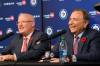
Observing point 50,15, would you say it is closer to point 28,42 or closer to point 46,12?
point 46,12

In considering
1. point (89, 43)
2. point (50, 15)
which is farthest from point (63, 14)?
point (89, 43)

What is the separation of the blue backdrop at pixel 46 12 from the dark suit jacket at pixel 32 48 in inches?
27.9

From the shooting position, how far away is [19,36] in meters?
4.32

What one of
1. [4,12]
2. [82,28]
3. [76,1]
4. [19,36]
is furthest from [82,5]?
[4,12]

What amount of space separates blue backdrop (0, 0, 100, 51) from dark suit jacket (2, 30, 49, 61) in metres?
0.71

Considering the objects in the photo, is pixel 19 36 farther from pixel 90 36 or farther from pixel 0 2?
pixel 0 2

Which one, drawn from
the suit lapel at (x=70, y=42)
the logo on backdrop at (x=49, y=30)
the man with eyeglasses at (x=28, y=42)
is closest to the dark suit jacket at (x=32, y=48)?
the man with eyeglasses at (x=28, y=42)

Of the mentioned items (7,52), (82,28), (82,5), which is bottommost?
(7,52)

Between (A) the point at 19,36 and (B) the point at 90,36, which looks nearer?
(B) the point at 90,36

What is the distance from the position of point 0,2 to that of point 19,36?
1.42 m

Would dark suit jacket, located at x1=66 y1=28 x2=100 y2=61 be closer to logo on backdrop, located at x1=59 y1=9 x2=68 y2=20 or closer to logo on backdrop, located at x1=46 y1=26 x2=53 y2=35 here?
logo on backdrop, located at x1=59 y1=9 x2=68 y2=20

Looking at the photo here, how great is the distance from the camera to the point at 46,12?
4.96 meters

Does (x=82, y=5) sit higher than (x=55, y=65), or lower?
higher

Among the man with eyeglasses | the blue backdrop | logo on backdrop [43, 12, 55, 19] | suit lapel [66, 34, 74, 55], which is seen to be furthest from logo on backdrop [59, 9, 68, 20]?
suit lapel [66, 34, 74, 55]
